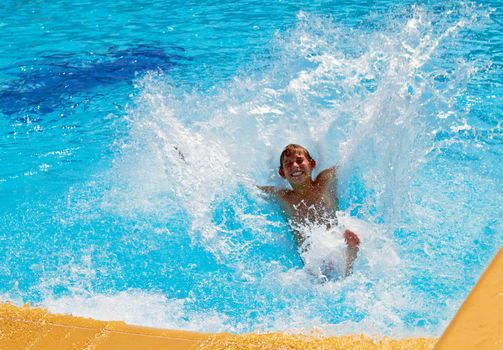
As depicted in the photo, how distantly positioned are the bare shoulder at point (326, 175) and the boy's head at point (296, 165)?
0.46 feet

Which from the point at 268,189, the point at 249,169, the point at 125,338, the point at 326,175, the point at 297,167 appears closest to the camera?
the point at 125,338

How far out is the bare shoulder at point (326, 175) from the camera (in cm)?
469

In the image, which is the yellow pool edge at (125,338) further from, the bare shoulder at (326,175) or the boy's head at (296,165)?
the bare shoulder at (326,175)

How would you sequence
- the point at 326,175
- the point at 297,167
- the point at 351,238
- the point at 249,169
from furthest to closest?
the point at 249,169
the point at 326,175
the point at 297,167
the point at 351,238

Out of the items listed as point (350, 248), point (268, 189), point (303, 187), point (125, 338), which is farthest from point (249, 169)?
point (125, 338)

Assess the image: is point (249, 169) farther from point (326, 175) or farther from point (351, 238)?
point (351, 238)

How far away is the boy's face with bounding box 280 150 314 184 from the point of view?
451cm

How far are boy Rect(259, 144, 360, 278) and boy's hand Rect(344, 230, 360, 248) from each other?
41cm

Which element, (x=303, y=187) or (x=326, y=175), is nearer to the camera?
(x=303, y=187)

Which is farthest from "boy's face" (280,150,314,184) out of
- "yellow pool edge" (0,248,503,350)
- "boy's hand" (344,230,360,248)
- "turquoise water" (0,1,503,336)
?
"yellow pool edge" (0,248,503,350)

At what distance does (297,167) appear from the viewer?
→ 4504 mm

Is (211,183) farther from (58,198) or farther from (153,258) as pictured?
(58,198)

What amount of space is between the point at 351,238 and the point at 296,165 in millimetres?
869

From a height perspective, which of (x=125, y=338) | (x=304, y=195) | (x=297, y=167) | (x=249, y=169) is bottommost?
(x=249, y=169)
